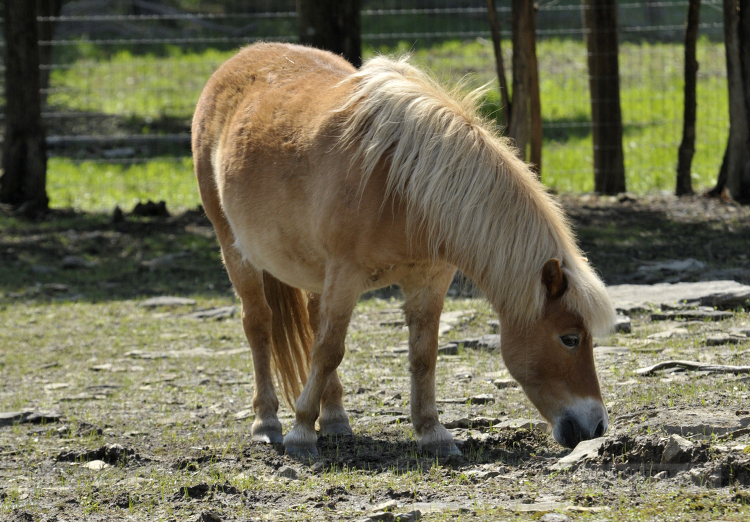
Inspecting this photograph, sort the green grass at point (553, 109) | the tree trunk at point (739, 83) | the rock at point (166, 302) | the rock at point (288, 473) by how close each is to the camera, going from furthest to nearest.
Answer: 1. the green grass at point (553, 109)
2. the tree trunk at point (739, 83)
3. the rock at point (166, 302)
4. the rock at point (288, 473)

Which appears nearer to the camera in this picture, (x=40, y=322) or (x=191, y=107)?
(x=40, y=322)

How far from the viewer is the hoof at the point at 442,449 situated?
13.0 feet

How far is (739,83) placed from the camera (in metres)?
9.35

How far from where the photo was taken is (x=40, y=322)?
23.9 ft

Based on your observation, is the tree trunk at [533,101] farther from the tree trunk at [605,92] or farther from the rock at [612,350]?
the rock at [612,350]

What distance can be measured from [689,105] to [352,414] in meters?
7.22

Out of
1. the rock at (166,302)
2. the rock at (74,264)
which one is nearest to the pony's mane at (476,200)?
the rock at (166,302)

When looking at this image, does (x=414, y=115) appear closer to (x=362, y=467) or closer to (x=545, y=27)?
(x=362, y=467)

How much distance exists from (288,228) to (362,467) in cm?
126

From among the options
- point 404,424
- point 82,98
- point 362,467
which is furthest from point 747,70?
point 82,98

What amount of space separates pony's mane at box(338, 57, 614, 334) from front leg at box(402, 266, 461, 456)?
42cm

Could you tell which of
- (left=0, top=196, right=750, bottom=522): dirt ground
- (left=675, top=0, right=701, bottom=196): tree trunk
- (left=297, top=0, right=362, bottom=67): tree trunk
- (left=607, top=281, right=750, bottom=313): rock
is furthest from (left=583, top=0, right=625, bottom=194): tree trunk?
(left=607, top=281, right=750, bottom=313): rock

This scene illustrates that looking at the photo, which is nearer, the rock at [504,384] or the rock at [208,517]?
the rock at [208,517]

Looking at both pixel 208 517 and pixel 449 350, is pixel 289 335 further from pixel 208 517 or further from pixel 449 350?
pixel 208 517
